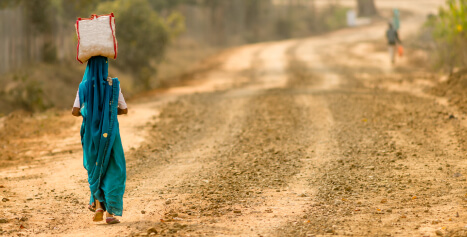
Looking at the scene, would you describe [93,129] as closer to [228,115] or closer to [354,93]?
[228,115]

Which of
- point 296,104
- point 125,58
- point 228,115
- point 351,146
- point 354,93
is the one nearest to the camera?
point 351,146

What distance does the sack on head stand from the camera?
20.6 feet

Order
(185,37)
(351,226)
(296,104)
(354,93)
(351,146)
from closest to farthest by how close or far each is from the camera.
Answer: (351,226) → (351,146) → (296,104) → (354,93) → (185,37)

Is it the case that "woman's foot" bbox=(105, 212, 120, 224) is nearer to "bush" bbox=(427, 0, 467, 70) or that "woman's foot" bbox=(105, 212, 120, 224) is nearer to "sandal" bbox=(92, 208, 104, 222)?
"sandal" bbox=(92, 208, 104, 222)

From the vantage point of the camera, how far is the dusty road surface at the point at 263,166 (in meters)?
6.59

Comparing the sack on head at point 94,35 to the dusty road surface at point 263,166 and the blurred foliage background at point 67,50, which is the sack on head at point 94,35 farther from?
the blurred foliage background at point 67,50

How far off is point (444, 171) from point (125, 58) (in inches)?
644

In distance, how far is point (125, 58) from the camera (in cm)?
2341

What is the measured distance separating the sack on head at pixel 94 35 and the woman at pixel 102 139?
20 cm

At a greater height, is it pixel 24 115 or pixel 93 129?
pixel 93 129

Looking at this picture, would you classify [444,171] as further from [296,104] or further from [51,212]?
[296,104]

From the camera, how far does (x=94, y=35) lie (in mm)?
6270

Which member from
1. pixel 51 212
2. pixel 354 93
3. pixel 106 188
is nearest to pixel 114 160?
pixel 106 188

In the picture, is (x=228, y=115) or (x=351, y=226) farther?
(x=228, y=115)
